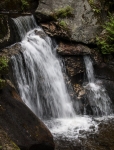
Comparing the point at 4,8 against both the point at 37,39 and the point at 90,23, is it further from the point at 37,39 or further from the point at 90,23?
the point at 90,23

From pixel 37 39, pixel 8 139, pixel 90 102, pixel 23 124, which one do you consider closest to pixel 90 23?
pixel 37 39

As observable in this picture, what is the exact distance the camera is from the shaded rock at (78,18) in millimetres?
11969

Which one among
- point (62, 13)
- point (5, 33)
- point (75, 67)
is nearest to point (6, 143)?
point (5, 33)

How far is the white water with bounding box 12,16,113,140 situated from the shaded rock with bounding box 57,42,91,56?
1.14ft

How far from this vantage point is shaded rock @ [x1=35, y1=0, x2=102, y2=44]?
39.3ft

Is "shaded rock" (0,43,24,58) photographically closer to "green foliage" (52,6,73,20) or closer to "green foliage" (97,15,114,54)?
"green foliage" (52,6,73,20)

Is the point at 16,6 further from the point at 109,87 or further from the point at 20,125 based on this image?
the point at 20,125

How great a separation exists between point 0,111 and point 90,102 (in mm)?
5398

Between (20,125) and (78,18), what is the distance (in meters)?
7.50

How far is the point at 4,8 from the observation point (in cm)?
1296

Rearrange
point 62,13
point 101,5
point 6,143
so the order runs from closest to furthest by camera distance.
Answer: point 6,143 < point 62,13 < point 101,5

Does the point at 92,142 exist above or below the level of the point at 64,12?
below

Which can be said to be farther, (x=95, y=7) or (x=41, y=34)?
(x=95, y=7)

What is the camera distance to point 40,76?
34.8 ft
